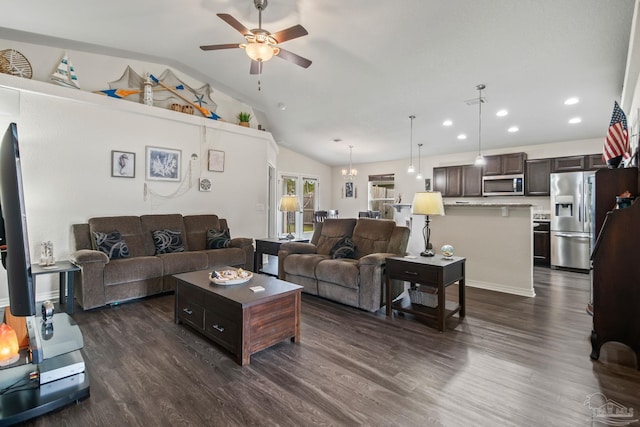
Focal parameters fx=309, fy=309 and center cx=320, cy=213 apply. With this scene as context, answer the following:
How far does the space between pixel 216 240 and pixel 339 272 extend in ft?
7.24

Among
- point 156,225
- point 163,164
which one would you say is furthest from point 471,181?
point 156,225

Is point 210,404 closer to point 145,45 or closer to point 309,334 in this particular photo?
point 309,334

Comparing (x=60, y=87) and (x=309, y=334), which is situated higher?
(x=60, y=87)

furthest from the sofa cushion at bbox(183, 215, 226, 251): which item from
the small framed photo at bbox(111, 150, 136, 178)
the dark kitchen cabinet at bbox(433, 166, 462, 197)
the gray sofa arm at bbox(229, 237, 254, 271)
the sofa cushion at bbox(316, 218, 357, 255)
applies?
the dark kitchen cabinet at bbox(433, 166, 462, 197)

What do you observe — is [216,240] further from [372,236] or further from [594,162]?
[594,162]

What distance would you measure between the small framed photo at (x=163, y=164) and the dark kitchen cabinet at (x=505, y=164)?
20.1 ft

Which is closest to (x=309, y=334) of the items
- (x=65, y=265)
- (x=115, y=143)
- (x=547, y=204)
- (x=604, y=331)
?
(x=604, y=331)

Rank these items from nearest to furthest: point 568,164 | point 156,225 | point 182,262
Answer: point 182,262
point 156,225
point 568,164

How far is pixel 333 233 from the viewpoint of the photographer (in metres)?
4.26

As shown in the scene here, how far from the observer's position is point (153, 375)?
2.08 metres

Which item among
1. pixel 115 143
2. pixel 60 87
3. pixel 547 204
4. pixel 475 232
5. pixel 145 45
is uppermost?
pixel 145 45

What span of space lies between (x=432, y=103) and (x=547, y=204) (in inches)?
130

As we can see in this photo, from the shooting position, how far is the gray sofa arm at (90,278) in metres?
3.25

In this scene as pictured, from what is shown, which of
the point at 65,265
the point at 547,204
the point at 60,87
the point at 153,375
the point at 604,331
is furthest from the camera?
the point at 547,204
